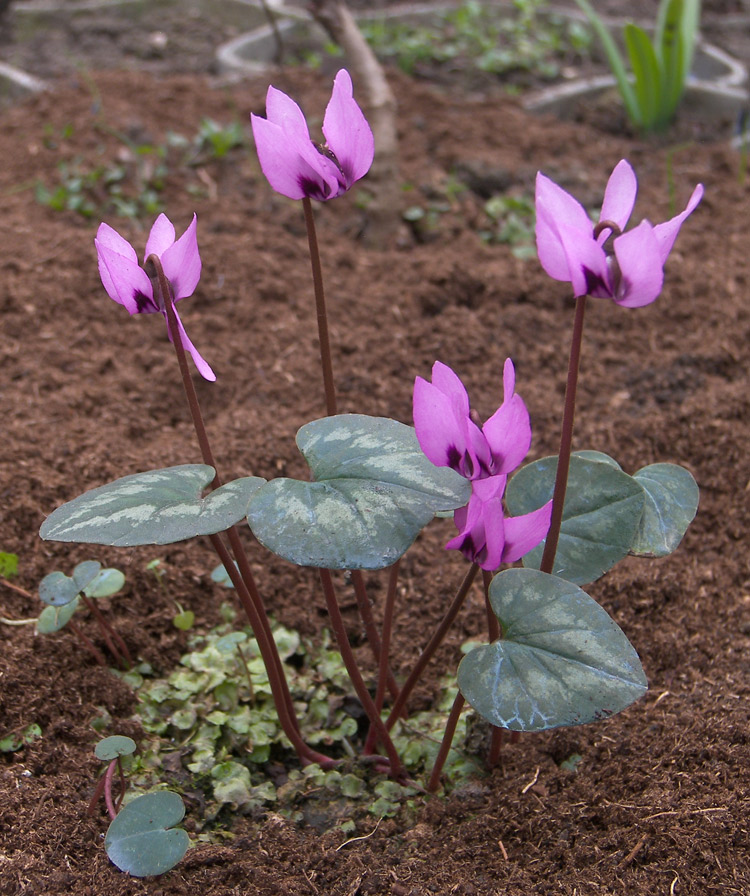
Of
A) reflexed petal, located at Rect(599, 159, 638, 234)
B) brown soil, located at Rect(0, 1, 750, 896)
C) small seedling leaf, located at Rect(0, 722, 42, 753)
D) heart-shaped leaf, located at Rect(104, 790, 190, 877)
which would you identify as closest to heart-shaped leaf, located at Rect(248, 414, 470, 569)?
reflexed petal, located at Rect(599, 159, 638, 234)

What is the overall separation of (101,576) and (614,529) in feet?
2.83

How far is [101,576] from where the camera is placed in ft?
5.10

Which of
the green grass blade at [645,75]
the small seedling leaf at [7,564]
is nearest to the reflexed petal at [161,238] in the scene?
the small seedling leaf at [7,564]

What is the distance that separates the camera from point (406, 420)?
2.26 m

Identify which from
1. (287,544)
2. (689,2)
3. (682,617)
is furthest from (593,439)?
(689,2)

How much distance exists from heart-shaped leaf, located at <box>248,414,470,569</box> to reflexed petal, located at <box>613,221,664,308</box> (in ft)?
0.87

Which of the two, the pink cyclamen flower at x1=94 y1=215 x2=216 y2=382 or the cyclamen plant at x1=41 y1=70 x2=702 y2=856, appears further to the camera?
the pink cyclamen flower at x1=94 y1=215 x2=216 y2=382

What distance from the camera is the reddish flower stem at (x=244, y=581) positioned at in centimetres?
110

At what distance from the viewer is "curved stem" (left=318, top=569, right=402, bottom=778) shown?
121cm

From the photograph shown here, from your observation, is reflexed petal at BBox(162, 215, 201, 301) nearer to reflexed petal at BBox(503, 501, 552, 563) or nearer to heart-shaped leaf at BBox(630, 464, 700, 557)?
reflexed petal at BBox(503, 501, 552, 563)

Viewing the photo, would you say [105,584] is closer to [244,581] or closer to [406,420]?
[244,581]

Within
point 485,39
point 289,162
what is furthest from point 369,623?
point 485,39

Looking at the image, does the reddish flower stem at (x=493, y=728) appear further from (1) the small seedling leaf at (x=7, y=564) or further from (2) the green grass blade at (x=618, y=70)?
(2) the green grass blade at (x=618, y=70)

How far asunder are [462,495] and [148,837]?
1.96 ft
